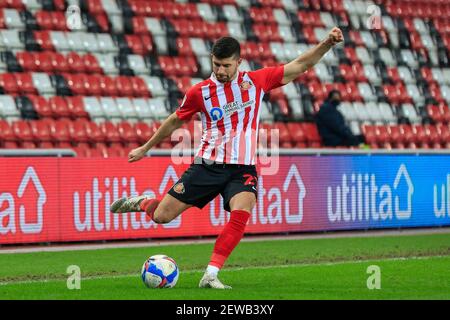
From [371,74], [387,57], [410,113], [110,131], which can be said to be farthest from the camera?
[387,57]

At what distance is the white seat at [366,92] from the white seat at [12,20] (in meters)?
7.47

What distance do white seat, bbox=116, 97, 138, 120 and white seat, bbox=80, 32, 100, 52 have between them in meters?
1.28

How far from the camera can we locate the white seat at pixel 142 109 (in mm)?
19469

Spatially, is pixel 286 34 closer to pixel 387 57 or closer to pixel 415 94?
pixel 387 57

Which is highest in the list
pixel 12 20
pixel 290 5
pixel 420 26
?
pixel 420 26

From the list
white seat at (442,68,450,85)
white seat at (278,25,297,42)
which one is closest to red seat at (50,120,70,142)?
white seat at (278,25,297,42)

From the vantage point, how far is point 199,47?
21.8 m

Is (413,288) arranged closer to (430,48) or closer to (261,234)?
(261,234)

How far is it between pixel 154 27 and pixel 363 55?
5.31m

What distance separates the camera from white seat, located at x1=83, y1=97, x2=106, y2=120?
18.9m

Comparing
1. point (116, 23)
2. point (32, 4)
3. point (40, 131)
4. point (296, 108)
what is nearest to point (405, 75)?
point (296, 108)

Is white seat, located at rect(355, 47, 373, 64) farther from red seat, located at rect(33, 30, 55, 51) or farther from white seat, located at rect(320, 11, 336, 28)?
red seat, located at rect(33, 30, 55, 51)

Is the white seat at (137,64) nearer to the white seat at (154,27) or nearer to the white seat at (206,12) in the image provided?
the white seat at (154,27)

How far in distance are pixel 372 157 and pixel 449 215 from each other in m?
1.95
